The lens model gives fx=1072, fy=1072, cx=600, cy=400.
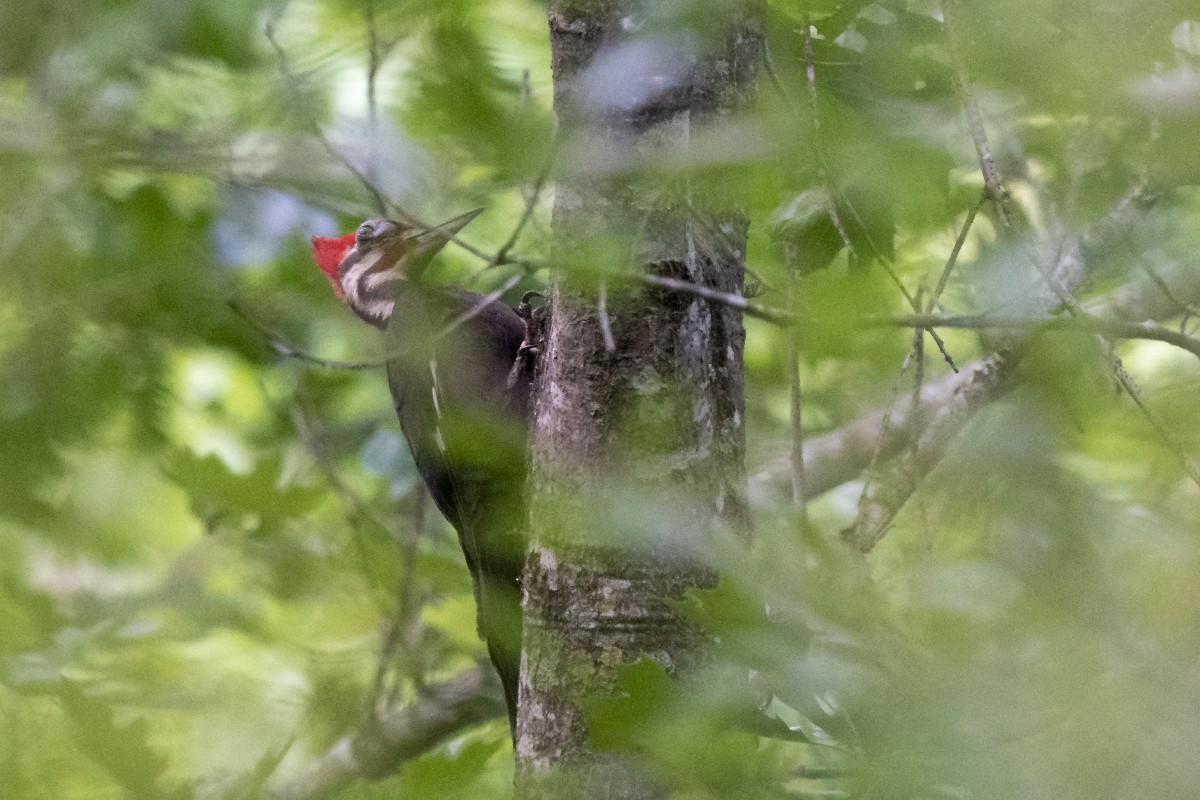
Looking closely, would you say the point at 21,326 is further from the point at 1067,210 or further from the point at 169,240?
the point at 1067,210

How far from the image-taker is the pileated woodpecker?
2.22 metres

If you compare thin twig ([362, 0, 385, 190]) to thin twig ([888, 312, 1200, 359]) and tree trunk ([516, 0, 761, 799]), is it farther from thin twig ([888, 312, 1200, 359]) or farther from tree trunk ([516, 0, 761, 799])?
thin twig ([888, 312, 1200, 359])

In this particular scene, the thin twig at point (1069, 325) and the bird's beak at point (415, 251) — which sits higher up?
the thin twig at point (1069, 325)

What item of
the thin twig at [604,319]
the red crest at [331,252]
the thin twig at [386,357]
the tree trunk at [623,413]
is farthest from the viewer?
the red crest at [331,252]

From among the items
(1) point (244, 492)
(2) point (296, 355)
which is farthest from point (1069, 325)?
(1) point (244, 492)

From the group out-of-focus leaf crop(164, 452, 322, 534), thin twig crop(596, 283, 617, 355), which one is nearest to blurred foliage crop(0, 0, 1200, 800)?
out-of-focus leaf crop(164, 452, 322, 534)

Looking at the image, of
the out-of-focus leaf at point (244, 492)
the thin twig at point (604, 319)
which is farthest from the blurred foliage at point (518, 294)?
the thin twig at point (604, 319)

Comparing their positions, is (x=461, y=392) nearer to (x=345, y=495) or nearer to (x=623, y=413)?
(x=345, y=495)

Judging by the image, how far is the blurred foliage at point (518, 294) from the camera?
29.7 inches

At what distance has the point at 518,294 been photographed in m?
3.36

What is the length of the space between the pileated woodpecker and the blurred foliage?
0.15 m

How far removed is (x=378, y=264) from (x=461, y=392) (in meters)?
0.95

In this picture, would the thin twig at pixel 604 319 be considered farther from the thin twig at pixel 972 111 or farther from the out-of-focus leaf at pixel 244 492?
the out-of-focus leaf at pixel 244 492

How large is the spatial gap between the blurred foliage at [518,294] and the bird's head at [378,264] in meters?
0.10
